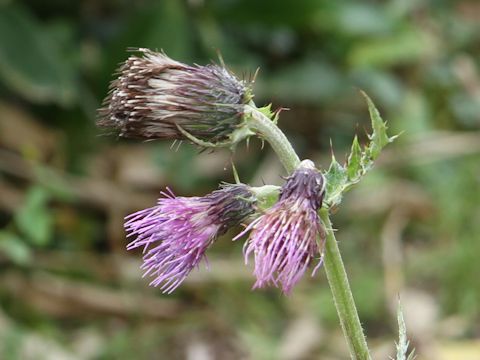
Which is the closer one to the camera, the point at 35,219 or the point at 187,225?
the point at 187,225

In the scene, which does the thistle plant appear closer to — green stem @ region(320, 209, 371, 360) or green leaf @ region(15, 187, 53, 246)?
green stem @ region(320, 209, 371, 360)

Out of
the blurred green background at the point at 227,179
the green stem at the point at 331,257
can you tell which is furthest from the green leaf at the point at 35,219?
the green stem at the point at 331,257

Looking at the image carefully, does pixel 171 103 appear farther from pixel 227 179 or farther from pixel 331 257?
pixel 227 179

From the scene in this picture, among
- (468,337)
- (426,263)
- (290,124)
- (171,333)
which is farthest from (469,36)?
(171,333)

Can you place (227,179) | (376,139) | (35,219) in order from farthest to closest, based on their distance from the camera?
(227,179) < (35,219) < (376,139)

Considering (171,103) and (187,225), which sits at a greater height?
(171,103)

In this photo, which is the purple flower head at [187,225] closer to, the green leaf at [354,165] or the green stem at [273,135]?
the green stem at [273,135]

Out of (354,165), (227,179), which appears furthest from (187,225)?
(227,179)

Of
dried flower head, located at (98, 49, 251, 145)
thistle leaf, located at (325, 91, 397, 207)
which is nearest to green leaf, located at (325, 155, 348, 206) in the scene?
thistle leaf, located at (325, 91, 397, 207)
